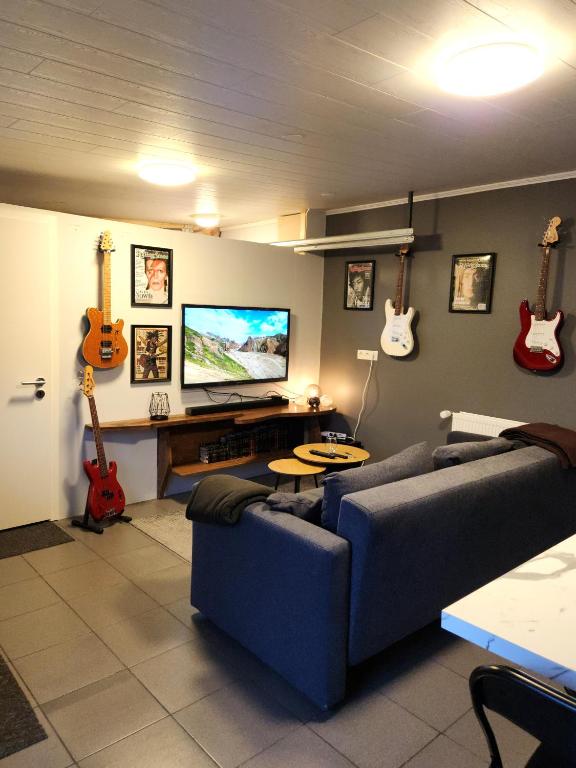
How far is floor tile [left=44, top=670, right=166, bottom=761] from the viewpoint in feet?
Result: 6.38

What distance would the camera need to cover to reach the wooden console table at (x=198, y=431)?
4344mm

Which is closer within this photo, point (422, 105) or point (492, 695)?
point (492, 695)

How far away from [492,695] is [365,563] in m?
0.99

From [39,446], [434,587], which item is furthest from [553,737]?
[39,446]

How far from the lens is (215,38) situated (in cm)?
189

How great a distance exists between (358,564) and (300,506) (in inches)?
15.8

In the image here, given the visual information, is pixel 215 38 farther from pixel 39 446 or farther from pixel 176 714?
pixel 39 446

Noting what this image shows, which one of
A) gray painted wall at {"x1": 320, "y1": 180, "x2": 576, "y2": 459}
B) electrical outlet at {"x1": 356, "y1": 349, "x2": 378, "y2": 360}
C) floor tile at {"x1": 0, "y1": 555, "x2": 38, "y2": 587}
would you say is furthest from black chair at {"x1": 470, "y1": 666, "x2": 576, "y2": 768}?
electrical outlet at {"x1": 356, "y1": 349, "x2": 378, "y2": 360}

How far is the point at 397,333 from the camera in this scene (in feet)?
15.3

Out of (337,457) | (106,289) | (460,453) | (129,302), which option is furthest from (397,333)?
(106,289)

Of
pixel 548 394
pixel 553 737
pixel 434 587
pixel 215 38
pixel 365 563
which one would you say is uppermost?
pixel 215 38

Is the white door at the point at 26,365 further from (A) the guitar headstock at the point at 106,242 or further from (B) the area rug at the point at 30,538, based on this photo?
(A) the guitar headstock at the point at 106,242

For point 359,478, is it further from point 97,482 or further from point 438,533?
Result: point 97,482

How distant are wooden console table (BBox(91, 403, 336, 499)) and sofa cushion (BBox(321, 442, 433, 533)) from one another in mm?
2140
